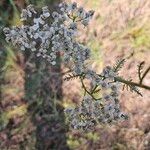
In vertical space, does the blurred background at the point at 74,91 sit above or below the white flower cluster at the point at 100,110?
above

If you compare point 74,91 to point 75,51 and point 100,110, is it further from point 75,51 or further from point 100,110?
point 75,51

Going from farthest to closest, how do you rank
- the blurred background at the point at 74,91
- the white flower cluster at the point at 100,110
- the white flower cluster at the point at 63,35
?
the blurred background at the point at 74,91, the white flower cluster at the point at 100,110, the white flower cluster at the point at 63,35

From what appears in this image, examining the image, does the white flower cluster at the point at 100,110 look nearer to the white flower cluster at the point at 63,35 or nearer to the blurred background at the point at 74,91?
the white flower cluster at the point at 63,35

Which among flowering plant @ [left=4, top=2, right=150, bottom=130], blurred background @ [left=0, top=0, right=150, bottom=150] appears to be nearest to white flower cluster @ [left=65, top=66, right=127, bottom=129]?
flowering plant @ [left=4, top=2, right=150, bottom=130]

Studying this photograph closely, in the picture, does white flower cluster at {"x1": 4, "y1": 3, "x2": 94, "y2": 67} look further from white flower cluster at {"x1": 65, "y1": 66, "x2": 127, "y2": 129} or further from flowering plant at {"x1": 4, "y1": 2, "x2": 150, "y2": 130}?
white flower cluster at {"x1": 65, "y1": 66, "x2": 127, "y2": 129}

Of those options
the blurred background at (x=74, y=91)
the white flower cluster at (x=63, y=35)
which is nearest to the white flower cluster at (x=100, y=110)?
the white flower cluster at (x=63, y=35)

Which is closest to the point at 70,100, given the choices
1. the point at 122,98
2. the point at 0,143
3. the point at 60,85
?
the point at 60,85

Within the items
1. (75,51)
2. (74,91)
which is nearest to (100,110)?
(75,51)
